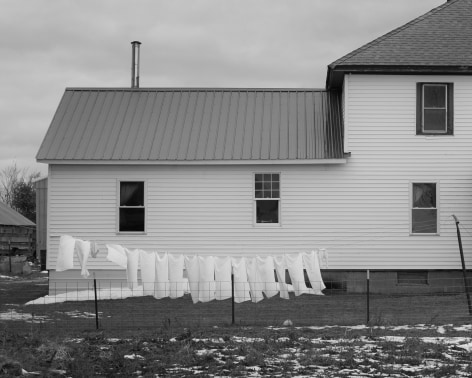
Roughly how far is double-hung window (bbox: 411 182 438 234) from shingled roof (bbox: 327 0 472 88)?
3.32m

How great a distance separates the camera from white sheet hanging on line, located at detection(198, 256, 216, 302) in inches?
607

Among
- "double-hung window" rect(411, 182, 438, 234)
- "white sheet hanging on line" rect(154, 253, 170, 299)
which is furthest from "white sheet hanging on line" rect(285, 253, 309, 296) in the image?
"double-hung window" rect(411, 182, 438, 234)

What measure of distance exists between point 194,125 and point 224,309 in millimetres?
7667

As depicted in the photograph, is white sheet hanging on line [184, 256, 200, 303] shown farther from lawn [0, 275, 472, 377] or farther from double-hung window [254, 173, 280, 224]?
double-hung window [254, 173, 280, 224]

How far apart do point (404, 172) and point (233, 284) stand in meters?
9.73

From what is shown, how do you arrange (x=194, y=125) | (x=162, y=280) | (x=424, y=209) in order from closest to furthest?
(x=162, y=280)
(x=424, y=209)
(x=194, y=125)

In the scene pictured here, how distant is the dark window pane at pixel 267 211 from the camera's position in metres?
23.6

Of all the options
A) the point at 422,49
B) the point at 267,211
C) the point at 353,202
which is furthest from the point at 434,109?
the point at 267,211

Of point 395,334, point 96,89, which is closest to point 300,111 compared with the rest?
point 96,89

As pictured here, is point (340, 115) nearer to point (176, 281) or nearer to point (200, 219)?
point (200, 219)

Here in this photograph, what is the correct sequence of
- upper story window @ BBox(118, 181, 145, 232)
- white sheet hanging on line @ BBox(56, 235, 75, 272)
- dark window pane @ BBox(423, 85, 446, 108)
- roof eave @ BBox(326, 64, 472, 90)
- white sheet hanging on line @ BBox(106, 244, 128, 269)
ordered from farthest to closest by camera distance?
upper story window @ BBox(118, 181, 145, 232) → dark window pane @ BBox(423, 85, 446, 108) → roof eave @ BBox(326, 64, 472, 90) → white sheet hanging on line @ BBox(106, 244, 128, 269) → white sheet hanging on line @ BBox(56, 235, 75, 272)

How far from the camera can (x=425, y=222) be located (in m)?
23.3

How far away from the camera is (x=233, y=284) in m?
15.2

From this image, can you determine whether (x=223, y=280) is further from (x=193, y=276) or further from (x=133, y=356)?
Result: (x=133, y=356)
